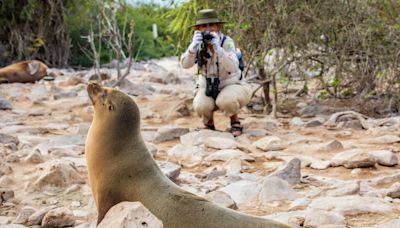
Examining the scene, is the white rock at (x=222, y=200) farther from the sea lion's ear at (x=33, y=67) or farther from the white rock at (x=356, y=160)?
the sea lion's ear at (x=33, y=67)

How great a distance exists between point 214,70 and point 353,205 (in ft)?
10.2

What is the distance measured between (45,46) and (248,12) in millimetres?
10142

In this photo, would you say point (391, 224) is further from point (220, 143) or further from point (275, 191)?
point (220, 143)

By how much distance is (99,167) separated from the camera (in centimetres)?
320

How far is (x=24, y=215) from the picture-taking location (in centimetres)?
380

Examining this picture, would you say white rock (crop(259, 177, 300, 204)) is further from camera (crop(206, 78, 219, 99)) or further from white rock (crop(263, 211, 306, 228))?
camera (crop(206, 78, 219, 99))

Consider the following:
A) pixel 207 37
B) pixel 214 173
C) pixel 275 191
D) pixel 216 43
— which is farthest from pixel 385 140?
pixel 275 191

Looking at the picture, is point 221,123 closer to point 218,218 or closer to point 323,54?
point 323,54

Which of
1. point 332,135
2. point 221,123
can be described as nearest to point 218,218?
point 332,135

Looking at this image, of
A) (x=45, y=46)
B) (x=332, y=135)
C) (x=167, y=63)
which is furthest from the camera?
(x=167, y=63)

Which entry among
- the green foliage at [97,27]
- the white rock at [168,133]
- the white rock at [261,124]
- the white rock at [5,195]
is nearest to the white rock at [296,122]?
the white rock at [261,124]

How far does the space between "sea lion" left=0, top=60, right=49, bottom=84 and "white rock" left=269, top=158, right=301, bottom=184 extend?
9.11 meters

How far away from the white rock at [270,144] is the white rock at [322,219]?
2.53 metres

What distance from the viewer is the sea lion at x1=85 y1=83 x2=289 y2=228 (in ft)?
8.91
